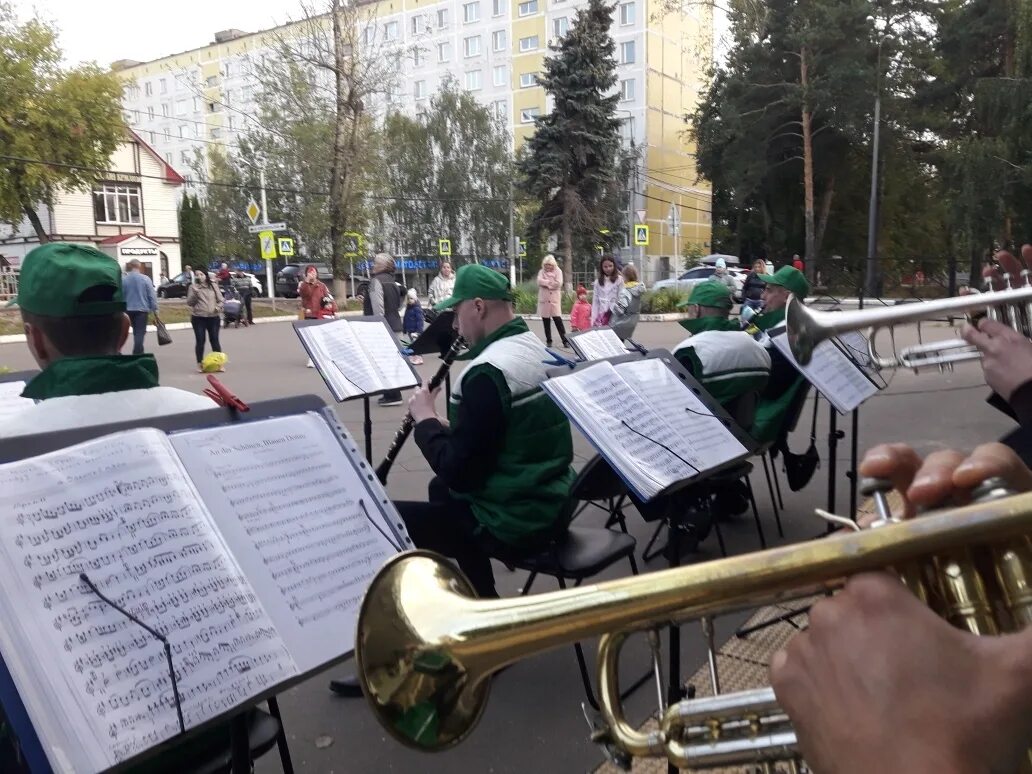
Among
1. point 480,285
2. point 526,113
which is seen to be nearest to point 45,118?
point 480,285

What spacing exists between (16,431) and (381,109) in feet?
139

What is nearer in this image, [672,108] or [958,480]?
[958,480]

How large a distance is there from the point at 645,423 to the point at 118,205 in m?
37.6

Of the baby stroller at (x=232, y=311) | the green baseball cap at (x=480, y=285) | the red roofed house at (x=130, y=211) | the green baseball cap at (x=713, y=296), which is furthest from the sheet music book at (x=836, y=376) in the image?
the red roofed house at (x=130, y=211)

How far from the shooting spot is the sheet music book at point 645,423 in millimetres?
2217

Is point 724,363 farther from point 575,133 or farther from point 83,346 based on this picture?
point 575,133

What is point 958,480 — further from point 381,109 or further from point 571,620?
point 381,109

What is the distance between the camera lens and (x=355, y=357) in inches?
142

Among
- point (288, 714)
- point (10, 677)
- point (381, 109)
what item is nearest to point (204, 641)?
point (10, 677)

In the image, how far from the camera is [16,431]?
65.7 inches

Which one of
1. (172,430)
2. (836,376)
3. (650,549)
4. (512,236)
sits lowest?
(650,549)

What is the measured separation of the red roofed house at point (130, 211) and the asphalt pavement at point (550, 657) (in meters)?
28.3

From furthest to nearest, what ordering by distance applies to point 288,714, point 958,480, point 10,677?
1. point 288,714
2. point 10,677
3. point 958,480

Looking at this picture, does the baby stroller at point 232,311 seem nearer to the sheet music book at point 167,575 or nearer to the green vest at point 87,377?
the green vest at point 87,377
